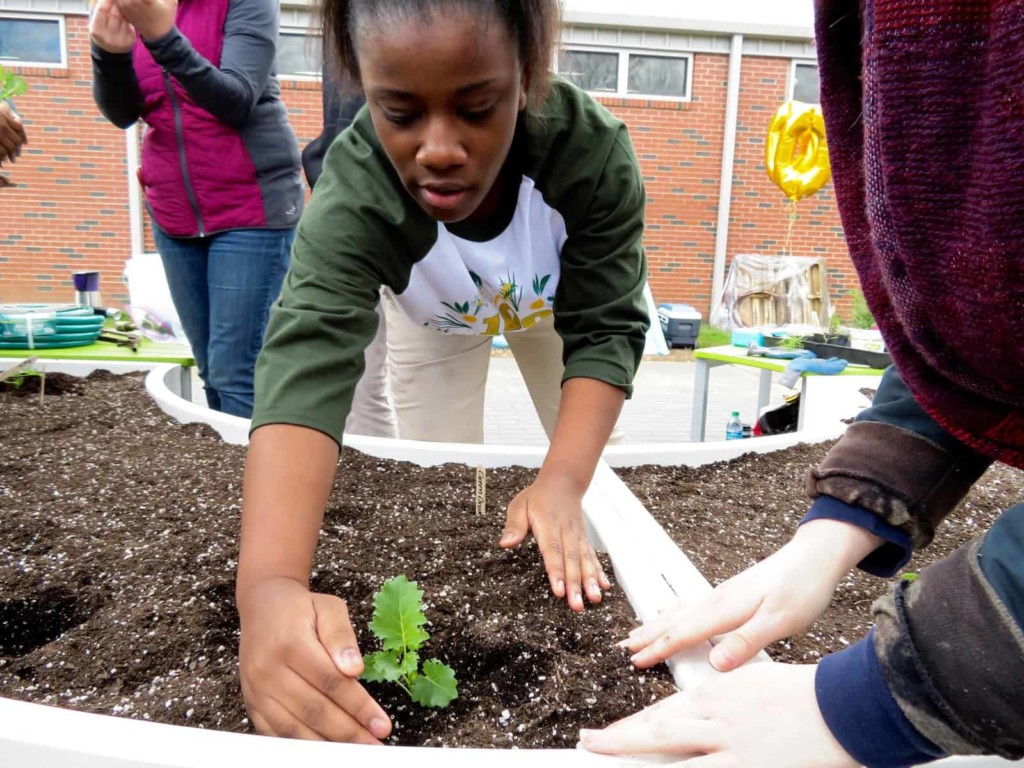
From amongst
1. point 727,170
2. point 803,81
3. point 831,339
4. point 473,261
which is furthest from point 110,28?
point 803,81

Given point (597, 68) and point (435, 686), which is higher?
point (597, 68)

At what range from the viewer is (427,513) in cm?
148

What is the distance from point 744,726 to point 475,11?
0.89 m

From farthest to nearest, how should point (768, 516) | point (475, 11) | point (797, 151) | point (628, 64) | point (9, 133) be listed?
point (628, 64) → point (797, 151) → point (9, 133) → point (768, 516) → point (475, 11)

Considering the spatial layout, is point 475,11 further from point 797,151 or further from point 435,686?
point 797,151

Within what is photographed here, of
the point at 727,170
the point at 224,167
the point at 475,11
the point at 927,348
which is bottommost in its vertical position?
the point at 927,348

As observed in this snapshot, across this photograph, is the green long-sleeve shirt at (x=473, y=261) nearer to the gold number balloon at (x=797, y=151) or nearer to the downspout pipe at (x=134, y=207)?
the gold number balloon at (x=797, y=151)

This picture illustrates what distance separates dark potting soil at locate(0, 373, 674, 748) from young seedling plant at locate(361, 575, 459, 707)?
0.13 feet

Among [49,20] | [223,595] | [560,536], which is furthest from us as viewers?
[49,20]

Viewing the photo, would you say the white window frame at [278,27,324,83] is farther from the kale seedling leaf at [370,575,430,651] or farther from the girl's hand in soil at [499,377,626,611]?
the kale seedling leaf at [370,575,430,651]

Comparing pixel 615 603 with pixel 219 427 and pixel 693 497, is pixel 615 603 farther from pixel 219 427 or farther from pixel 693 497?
pixel 219 427

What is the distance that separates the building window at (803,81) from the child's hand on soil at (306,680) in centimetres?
990

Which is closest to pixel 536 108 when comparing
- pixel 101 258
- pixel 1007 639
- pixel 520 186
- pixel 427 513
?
pixel 520 186

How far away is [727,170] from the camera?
9047 millimetres
